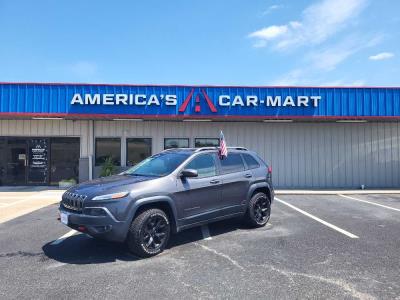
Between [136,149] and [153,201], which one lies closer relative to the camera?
[153,201]

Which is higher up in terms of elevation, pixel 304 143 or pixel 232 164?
pixel 304 143

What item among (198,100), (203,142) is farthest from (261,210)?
(203,142)

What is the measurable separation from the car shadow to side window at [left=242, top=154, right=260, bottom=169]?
145cm

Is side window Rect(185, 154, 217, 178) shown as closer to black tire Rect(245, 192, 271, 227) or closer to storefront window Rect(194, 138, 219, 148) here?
black tire Rect(245, 192, 271, 227)

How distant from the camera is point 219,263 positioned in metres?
5.19

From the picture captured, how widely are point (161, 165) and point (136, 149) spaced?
10248 mm

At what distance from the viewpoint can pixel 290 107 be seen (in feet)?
51.2

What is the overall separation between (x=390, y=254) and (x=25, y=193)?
1293 cm

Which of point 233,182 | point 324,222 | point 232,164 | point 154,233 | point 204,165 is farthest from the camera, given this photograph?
point 324,222

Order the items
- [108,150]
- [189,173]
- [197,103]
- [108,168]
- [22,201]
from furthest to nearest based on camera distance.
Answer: [108,150], [108,168], [197,103], [22,201], [189,173]

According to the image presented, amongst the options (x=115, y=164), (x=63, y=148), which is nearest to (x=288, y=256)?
(x=115, y=164)

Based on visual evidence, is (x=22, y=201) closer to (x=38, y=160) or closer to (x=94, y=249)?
(x=38, y=160)

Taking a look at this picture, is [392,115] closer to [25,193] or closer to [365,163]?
[365,163]

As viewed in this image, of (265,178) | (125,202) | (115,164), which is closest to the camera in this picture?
(125,202)
